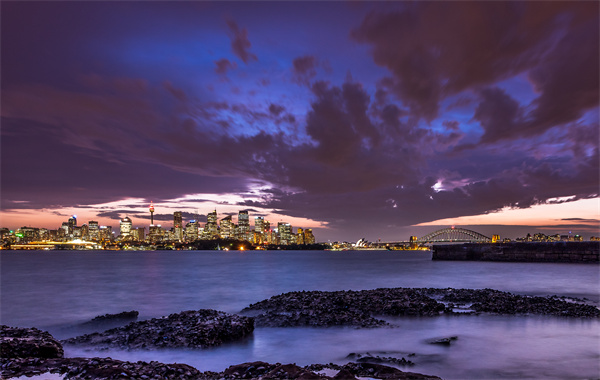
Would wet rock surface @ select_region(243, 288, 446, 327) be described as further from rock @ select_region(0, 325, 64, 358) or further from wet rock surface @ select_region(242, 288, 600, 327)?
rock @ select_region(0, 325, 64, 358)

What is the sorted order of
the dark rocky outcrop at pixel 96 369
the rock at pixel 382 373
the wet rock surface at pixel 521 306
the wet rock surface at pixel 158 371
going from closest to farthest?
1. the wet rock surface at pixel 158 371
2. the dark rocky outcrop at pixel 96 369
3. the rock at pixel 382 373
4. the wet rock surface at pixel 521 306

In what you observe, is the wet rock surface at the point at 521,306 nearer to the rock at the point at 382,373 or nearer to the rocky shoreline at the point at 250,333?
the rocky shoreline at the point at 250,333

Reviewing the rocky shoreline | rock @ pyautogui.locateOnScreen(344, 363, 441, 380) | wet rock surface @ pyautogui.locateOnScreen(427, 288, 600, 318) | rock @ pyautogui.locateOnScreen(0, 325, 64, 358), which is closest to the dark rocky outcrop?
the rocky shoreline

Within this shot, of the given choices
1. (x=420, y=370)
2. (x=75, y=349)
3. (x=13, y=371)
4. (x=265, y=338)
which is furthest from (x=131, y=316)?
(x=420, y=370)

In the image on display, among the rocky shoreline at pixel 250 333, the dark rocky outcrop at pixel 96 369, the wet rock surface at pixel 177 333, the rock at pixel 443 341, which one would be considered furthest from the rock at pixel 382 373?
the wet rock surface at pixel 177 333

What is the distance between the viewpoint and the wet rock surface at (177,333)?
15164 millimetres

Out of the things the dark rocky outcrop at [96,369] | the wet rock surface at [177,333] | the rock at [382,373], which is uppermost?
the dark rocky outcrop at [96,369]

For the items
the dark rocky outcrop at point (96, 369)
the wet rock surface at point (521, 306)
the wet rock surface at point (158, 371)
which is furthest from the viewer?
the wet rock surface at point (521, 306)

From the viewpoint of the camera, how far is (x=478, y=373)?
40.4 feet

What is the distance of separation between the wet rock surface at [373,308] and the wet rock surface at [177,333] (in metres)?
2.66

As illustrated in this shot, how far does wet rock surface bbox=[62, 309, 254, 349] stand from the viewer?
49.8 feet

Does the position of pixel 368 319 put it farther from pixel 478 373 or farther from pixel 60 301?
pixel 60 301

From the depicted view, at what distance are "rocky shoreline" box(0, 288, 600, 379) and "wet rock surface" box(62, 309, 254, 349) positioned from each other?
4 centimetres

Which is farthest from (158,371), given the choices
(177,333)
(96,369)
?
(177,333)
